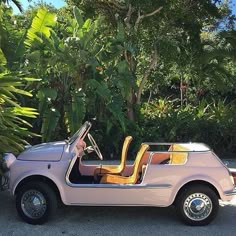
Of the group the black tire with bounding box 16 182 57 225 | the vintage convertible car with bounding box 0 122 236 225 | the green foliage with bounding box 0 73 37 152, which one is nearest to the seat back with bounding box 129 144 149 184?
the vintage convertible car with bounding box 0 122 236 225

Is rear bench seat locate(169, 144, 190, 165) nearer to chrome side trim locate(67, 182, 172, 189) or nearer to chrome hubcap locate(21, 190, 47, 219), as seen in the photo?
chrome side trim locate(67, 182, 172, 189)

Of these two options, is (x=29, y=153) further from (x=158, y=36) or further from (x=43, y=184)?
(x=158, y=36)

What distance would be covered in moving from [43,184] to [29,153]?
18.7 inches

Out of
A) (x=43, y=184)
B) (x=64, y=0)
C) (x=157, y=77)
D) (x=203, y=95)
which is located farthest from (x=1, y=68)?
(x=203, y=95)

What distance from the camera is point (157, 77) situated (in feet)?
48.6

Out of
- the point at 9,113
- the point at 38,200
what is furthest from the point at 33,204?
the point at 9,113

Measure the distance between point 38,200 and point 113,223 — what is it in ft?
3.14

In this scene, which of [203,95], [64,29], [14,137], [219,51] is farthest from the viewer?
[203,95]

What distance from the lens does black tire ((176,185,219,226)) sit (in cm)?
549

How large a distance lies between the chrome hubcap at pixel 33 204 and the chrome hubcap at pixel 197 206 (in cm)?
171

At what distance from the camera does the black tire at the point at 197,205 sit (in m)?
5.49

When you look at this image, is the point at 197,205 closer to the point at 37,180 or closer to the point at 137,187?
the point at 137,187

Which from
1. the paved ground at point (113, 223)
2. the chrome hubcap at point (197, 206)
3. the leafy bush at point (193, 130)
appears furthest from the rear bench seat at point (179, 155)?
the leafy bush at point (193, 130)

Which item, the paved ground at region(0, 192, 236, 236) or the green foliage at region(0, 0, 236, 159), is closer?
the paved ground at region(0, 192, 236, 236)
